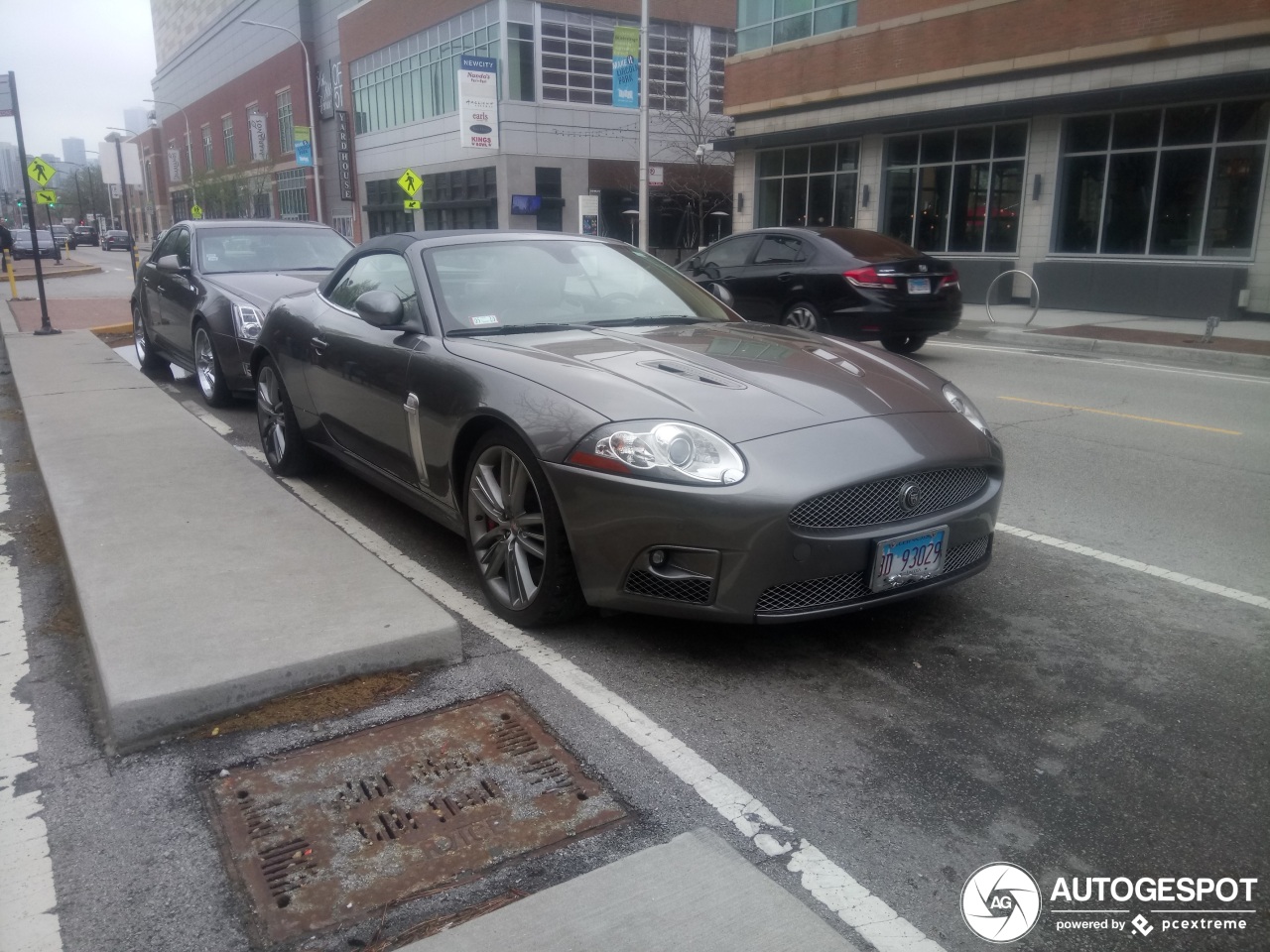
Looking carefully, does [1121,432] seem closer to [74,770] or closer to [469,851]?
[469,851]

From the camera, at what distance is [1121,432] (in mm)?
7992

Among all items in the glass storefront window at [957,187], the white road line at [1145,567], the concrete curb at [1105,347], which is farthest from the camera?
the glass storefront window at [957,187]

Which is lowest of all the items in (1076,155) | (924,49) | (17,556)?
(17,556)

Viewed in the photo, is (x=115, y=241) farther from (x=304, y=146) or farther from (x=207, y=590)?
(x=207, y=590)

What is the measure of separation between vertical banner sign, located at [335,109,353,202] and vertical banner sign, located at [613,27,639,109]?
95.9 feet

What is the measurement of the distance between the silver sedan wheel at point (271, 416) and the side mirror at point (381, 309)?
71.2 inches

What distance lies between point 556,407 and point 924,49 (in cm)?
2054

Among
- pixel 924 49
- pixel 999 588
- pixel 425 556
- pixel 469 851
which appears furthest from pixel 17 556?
pixel 924 49

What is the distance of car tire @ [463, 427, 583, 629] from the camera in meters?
3.81

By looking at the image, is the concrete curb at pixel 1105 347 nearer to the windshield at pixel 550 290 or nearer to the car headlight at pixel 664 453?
the windshield at pixel 550 290

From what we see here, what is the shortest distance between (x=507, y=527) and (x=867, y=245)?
30.5 ft

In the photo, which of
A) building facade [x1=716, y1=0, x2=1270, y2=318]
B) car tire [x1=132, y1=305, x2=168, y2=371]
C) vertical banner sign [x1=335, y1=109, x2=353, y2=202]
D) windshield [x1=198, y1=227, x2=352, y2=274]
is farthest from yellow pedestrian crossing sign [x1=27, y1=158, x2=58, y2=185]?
vertical banner sign [x1=335, y1=109, x2=353, y2=202]

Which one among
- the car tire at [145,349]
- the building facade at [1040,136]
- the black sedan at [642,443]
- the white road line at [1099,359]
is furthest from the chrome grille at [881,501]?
the building facade at [1040,136]

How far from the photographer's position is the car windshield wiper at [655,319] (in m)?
4.94
